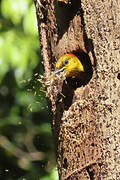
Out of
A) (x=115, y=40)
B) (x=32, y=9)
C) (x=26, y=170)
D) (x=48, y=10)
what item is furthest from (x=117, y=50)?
(x=26, y=170)

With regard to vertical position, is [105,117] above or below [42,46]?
below

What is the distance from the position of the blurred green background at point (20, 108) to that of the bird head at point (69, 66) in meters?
1.23

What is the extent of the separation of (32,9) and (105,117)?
193 cm

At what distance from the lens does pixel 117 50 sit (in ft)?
11.8

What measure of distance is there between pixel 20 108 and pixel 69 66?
2.95 metres

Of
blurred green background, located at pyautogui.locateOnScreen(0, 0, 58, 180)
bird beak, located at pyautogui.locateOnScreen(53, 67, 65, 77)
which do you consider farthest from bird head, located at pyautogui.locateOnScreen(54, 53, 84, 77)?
blurred green background, located at pyautogui.locateOnScreen(0, 0, 58, 180)

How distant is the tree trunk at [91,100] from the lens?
357 centimetres

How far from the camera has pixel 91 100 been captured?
3.64 m

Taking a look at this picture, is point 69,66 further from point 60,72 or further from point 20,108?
point 20,108

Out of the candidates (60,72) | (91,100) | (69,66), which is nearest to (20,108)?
(69,66)

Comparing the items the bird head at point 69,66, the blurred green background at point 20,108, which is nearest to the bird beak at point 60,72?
the bird head at point 69,66

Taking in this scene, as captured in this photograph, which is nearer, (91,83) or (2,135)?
(91,83)

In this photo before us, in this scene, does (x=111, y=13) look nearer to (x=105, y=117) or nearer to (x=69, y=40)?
(x=69, y=40)

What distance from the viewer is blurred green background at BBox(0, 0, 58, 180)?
5.44 meters
